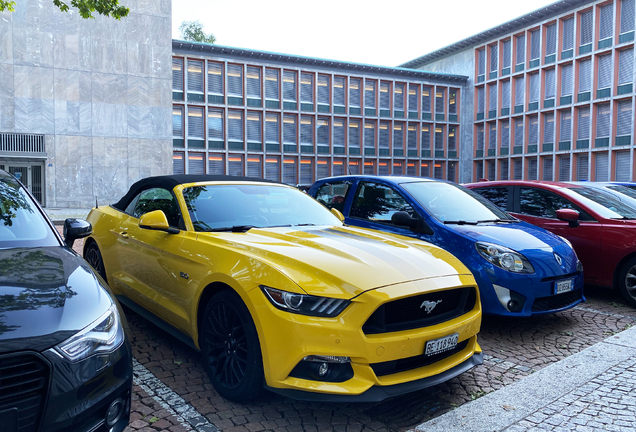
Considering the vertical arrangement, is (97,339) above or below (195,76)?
below

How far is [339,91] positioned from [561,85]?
19308mm

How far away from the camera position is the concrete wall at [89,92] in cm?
2892

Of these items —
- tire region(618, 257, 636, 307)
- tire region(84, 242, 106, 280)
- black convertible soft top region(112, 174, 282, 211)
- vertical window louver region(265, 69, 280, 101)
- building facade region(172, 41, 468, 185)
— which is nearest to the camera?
black convertible soft top region(112, 174, 282, 211)

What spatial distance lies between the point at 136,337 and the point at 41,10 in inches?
1227

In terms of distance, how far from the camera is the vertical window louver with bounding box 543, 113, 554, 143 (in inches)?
1692

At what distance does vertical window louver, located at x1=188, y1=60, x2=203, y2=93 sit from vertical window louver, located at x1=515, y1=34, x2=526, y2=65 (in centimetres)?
2874

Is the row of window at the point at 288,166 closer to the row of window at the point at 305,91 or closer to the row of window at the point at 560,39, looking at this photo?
the row of window at the point at 305,91

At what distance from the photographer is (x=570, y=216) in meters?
6.62

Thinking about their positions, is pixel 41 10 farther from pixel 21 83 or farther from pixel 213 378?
pixel 213 378

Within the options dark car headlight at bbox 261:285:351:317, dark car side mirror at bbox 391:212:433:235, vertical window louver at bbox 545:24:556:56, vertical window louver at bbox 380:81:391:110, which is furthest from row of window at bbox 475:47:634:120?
dark car headlight at bbox 261:285:351:317

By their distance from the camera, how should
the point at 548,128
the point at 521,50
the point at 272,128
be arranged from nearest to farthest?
the point at 548,128 → the point at 272,128 → the point at 521,50

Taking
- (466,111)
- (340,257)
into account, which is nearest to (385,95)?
(466,111)

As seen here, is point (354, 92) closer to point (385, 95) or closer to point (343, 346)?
point (385, 95)

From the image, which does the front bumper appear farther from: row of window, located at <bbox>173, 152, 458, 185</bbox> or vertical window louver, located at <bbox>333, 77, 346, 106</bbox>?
vertical window louver, located at <bbox>333, 77, 346, 106</bbox>
